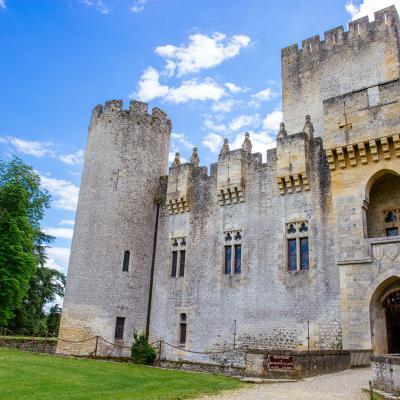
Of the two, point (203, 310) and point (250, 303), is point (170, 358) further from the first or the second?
point (250, 303)

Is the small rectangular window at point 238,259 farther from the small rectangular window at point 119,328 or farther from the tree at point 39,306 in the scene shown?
the tree at point 39,306

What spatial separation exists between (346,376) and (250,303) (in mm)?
7085

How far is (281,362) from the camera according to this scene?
11.8 metres

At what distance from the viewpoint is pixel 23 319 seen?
1241 inches

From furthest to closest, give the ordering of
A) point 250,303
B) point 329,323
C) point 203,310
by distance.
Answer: point 203,310 → point 250,303 → point 329,323

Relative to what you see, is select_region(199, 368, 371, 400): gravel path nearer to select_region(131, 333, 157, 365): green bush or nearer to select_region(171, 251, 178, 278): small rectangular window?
select_region(131, 333, 157, 365): green bush

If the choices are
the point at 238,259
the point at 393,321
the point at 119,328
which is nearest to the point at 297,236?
the point at 238,259

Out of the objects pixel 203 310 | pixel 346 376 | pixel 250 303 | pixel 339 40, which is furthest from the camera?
pixel 339 40

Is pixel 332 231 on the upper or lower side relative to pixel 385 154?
lower

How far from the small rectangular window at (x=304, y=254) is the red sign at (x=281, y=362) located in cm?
637

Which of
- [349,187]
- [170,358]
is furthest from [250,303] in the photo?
[349,187]

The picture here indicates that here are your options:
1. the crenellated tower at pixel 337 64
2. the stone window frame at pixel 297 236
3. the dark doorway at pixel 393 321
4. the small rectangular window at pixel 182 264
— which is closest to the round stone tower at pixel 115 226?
the small rectangular window at pixel 182 264

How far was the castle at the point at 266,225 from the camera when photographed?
53.1ft

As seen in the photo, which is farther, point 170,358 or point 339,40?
point 339,40
